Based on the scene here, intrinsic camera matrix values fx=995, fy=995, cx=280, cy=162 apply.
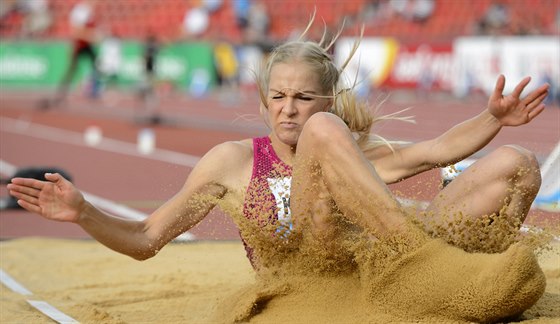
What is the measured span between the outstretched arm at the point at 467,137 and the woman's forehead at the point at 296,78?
0.45 m

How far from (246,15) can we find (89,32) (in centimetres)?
592

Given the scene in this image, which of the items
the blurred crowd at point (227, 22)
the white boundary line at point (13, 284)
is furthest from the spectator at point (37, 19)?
the white boundary line at point (13, 284)

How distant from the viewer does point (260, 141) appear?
4.07m

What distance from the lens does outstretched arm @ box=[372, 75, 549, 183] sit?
148 inches

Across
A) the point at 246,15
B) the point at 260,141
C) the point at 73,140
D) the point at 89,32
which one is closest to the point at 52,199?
the point at 260,141

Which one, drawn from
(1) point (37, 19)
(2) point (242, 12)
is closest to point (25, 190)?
(2) point (242, 12)

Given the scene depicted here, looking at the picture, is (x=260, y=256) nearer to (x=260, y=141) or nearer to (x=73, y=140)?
(x=260, y=141)

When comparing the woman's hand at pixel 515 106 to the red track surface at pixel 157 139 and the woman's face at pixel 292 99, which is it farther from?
the woman's face at pixel 292 99

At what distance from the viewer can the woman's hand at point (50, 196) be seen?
3.55 meters

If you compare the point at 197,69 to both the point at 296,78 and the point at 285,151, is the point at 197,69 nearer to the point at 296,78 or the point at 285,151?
the point at 285,151

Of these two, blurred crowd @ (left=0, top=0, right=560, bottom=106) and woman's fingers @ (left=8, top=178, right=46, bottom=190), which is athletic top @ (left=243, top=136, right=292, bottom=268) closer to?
woman's fingers @ (left=8, top=178, right=46, bottom=190)

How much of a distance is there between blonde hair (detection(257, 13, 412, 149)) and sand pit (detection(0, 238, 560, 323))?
659 millimetres

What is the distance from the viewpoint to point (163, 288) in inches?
Result: 201

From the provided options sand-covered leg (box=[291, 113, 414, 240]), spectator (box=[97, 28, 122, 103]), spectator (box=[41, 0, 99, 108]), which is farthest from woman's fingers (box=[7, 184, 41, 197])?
spectator (box=[97, 28, 122, 103])
